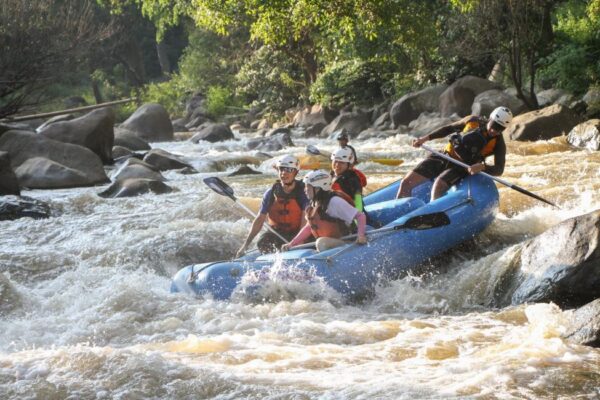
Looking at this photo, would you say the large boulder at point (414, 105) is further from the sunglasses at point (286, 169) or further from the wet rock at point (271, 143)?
the sunglasses at point (286, 169)

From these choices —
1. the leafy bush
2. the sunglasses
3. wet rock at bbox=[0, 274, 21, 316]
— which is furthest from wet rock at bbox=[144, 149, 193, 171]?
the leafy bush

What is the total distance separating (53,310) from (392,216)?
3.09m

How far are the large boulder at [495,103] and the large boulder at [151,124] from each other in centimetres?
891

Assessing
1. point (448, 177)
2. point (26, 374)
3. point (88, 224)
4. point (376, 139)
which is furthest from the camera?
point (376, 139)

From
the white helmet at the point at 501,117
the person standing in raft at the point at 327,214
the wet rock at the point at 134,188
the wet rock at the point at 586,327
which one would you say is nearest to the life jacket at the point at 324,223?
the person standing in raft at the point at 327,214

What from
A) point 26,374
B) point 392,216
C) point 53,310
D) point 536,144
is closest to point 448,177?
point 392,216

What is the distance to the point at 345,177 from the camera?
7.35 meters

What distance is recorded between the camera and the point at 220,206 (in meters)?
9.84

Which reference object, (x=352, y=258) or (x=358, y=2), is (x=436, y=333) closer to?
(x=352, y=258)

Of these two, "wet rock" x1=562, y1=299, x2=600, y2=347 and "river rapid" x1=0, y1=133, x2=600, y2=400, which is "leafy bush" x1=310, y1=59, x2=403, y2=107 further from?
"wet rock" x1=562, y1=299, x2=600, y2=347

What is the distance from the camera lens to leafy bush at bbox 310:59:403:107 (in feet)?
72.4

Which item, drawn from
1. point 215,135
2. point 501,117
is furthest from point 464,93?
point 501,117

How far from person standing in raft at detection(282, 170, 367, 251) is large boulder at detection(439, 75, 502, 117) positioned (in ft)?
37.9

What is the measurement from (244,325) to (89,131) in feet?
32.2
